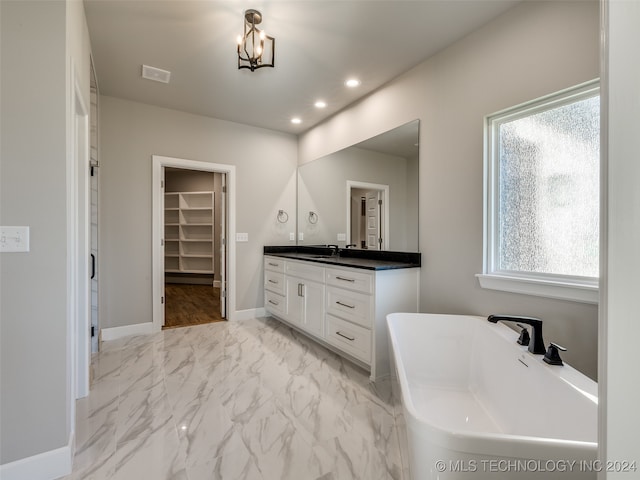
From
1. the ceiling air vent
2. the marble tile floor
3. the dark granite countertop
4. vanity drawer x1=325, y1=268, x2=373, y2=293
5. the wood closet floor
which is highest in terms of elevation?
the ceiling air vent

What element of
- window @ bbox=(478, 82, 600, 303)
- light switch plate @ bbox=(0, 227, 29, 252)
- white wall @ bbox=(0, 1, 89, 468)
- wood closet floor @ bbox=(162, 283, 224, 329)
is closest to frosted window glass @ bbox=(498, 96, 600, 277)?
window @ bbox=(478, 82, 600, 303)

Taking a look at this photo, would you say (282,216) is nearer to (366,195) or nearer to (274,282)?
(274,282)

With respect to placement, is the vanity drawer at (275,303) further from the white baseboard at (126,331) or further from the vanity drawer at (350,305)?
the white baseboard at (126,331)

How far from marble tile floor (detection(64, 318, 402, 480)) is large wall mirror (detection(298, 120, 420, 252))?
132 cm

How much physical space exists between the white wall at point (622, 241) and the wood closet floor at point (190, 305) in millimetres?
4022

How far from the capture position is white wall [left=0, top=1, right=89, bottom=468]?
4.42 feet

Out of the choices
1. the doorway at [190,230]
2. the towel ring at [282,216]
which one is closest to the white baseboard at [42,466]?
the towel ring at [282,216]

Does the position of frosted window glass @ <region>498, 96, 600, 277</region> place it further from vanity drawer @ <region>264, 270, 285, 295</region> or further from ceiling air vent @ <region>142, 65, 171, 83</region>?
ceiling air vent @ <region>142, 65, 171, 83</region>

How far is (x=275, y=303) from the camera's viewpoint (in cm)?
390

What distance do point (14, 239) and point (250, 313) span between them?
298 centimetres

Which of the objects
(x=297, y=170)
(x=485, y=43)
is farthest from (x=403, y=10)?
(x=297, y=170)

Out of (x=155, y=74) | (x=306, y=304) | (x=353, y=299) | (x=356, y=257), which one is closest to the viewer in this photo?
(x=353, y=299)

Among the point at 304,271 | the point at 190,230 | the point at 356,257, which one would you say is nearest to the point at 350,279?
the point at 304,271

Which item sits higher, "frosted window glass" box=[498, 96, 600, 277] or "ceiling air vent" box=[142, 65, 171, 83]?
"ceiling air vent" box=[142, 65, 171, 83]
